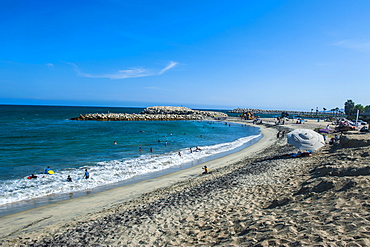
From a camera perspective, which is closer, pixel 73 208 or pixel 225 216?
pixel 225 216

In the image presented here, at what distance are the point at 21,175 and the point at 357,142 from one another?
2382 cm

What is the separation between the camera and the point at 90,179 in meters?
15.4

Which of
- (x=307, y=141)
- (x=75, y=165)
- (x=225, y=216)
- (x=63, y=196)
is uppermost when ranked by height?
(x=307, y=141)

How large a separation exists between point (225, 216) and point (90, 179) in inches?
442

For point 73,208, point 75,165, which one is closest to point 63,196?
point 73,208

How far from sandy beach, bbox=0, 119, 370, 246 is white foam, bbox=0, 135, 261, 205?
7.30ft

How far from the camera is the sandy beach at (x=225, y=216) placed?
5.11 m

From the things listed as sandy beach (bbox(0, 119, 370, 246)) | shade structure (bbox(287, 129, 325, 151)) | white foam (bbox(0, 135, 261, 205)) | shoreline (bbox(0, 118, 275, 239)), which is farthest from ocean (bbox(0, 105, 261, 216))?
shade structure (bbox(287, 129, 325, 151))

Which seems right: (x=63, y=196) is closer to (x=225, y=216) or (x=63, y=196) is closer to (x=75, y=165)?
(x=75, y=165)

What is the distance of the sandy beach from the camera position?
5.11 m

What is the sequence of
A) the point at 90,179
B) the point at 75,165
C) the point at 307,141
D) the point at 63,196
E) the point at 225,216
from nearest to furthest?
1. the point at 225,216
2. the point at 63,196
3. the point at 307,141
4. the point at 90,179
5. the point at 75,165

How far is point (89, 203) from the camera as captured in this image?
→ 11500mm

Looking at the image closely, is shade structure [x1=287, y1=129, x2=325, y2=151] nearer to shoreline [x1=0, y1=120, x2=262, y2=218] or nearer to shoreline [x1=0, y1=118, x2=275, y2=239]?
shoreline [x1=0, y1=118, x2=275, y2=239]

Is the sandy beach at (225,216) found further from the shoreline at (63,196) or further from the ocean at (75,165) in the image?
the ocean at (75,165)
